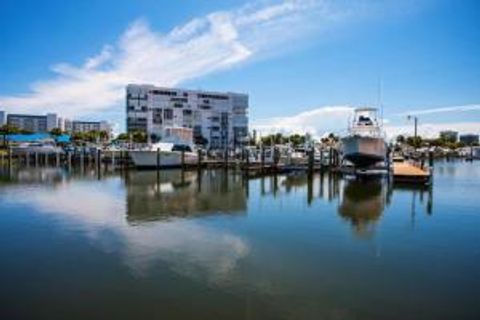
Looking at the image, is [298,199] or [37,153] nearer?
[298,199]

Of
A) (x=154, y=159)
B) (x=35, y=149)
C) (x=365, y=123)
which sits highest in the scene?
(x=365, y=123)

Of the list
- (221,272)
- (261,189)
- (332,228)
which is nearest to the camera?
(221,272)

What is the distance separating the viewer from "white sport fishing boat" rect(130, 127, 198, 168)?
189ft

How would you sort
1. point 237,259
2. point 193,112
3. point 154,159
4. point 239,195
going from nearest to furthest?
point 237,259 → point 239,195 → point 154,159 → point 193,112

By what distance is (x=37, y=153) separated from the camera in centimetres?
7412

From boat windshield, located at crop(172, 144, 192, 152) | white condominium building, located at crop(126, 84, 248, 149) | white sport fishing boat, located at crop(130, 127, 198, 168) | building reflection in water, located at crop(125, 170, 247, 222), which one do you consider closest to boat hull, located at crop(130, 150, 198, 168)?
A: white sport fishing boat, located at crop(130, 127, 198, 168)

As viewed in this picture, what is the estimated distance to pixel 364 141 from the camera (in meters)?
43.2

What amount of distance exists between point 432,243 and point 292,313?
9714 mm

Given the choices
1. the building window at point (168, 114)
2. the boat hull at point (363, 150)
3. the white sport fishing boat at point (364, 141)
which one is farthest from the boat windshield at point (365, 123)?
the building window at point (168, 114)

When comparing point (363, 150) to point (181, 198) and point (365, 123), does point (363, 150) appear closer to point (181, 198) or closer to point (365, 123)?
point (365, 123)

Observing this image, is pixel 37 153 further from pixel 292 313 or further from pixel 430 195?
pixel 292 313

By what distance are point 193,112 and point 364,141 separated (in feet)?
288

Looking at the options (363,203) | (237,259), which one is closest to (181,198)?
(363,203)

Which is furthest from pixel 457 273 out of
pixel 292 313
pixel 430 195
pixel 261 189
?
pixel 261 189
